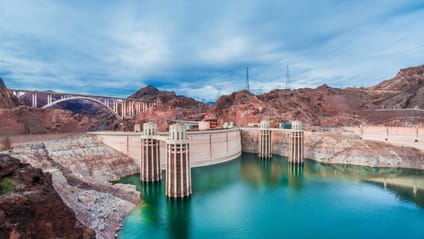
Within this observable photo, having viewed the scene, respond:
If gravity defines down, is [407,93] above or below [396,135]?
above

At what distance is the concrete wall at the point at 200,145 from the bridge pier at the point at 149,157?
5633 mm

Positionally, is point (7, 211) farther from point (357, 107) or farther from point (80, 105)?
point (80, 105)

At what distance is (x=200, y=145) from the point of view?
40.3 meters

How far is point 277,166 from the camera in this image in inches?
1695

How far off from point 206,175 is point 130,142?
1204cm

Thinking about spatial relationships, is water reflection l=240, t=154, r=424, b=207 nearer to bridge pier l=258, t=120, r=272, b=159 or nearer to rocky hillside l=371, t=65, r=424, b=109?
bridge pier l=258, t=120, r=272, b=159

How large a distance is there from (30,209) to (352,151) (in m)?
46.5

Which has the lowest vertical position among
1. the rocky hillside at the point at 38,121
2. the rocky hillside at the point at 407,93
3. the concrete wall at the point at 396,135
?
the concrete wall at the point at 396,135

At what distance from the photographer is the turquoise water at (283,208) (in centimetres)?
1833

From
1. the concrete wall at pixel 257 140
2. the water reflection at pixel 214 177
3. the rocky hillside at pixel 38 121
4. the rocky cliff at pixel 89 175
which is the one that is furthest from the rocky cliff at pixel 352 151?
the rocky hillside at pixel 38 121

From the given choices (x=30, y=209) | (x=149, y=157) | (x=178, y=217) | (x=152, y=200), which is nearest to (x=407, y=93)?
(x=149, y=157)

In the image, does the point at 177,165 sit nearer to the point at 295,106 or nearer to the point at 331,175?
the point at 331,175

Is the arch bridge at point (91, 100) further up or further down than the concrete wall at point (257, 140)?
further up

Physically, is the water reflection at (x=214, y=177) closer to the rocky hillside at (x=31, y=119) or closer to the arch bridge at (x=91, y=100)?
the rocky hillside at (x=31, y=119)
